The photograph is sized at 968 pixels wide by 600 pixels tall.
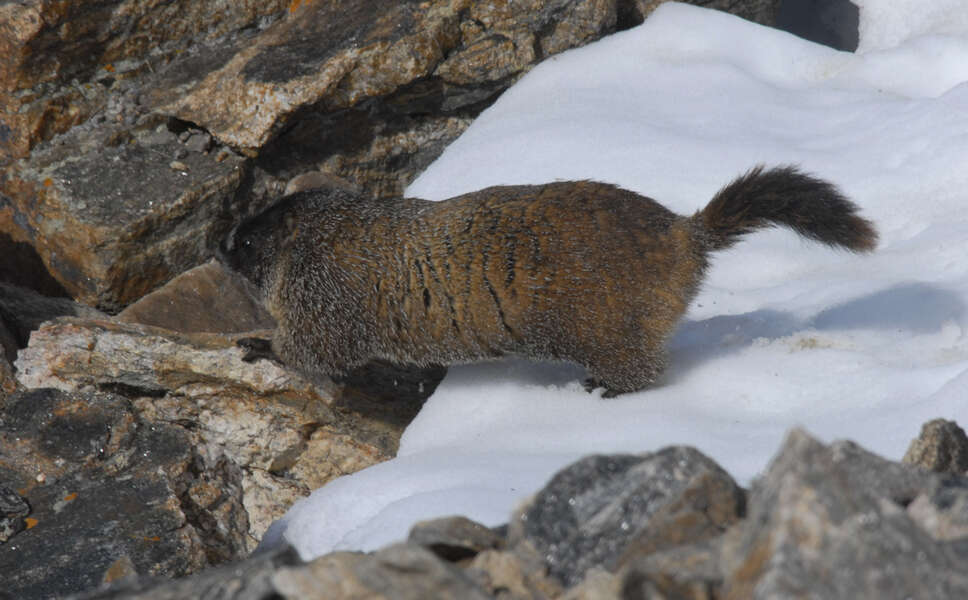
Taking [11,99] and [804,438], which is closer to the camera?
[804,438]

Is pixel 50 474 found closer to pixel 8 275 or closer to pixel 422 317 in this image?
pixel 422 317

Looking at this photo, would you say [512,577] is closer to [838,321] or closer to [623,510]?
[623,510]

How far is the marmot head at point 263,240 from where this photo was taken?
19.6 ft

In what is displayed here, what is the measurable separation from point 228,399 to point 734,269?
144 inches

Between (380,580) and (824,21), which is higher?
(824,21)

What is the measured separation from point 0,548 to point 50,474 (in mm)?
562

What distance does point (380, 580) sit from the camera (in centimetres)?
259

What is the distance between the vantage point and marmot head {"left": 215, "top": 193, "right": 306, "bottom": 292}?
5969 millimetres

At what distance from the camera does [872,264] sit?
621cm

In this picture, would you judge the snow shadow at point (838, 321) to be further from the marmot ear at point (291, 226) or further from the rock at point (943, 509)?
the rock at point (943, 509)

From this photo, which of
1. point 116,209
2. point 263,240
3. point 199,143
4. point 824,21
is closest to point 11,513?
point 263,240

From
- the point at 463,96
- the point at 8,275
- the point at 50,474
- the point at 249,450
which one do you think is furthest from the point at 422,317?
the point at 8,275

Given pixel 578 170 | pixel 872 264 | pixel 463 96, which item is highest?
pixel 463 96

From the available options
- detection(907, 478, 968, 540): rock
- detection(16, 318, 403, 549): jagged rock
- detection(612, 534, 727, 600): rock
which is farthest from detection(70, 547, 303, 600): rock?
detection(16, 318, 403, 549): jagged rock
